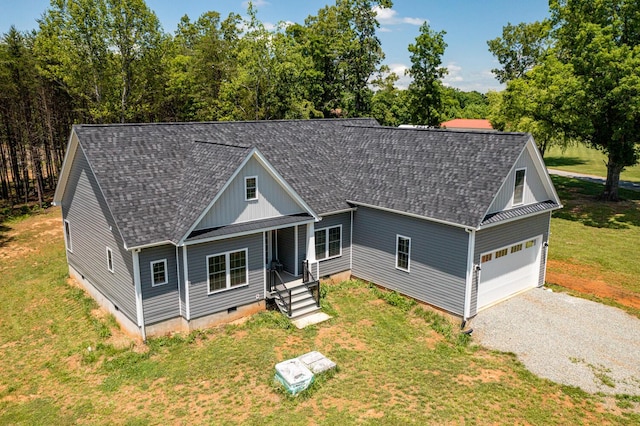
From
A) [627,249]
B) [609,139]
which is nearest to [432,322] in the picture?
[627,249]

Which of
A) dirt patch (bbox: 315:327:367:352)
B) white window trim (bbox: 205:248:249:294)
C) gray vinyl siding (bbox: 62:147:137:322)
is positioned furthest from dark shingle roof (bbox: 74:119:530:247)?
dirt patch (bbox: 315:327:367:352)

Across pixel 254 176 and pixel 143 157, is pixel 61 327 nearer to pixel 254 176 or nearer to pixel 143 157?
pixel 143 157

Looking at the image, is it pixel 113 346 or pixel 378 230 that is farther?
pixel 378 230

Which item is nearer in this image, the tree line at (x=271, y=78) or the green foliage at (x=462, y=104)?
the tree line at (x=271, y=78)

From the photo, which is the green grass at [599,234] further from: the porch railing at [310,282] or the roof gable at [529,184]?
the porch railing at [310,282]

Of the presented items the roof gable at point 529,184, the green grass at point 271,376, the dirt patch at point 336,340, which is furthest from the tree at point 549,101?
the dirt patch at point 336,340

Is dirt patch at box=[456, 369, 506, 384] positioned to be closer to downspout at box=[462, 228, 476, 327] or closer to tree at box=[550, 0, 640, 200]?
downspout at box=[462, 228, 476, 327]

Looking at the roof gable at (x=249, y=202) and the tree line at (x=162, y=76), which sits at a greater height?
the tree line at (x=162, y=76)
